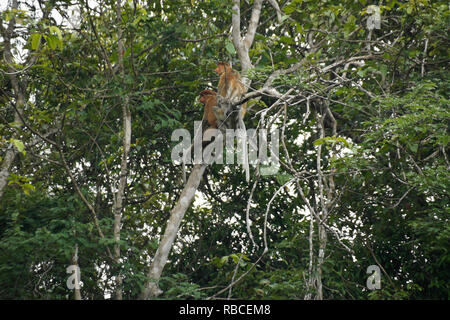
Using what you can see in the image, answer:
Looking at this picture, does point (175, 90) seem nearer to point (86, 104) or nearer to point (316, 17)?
point (86, 104)

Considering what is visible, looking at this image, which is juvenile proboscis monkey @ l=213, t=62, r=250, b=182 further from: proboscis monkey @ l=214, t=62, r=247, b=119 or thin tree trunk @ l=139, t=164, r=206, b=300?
thin tree trunk @ l=139, t=164, r=206, b=300

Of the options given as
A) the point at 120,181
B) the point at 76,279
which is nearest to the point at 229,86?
the point at 120,181

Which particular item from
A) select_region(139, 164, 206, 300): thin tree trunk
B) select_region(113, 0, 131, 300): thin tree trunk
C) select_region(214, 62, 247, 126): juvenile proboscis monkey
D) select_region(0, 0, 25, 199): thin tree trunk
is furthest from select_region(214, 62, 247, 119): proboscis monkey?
select_region(0, 0, 25, 199): thin tree trunk

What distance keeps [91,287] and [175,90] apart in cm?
246

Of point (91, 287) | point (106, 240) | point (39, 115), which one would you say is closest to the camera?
point (106, 240)

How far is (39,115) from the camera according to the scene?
433 centimetres

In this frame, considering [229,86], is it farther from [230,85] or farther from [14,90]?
[14,90]

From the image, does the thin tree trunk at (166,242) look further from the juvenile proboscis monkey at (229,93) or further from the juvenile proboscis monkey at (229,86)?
the juvenile proboscis monkey at (229,86)

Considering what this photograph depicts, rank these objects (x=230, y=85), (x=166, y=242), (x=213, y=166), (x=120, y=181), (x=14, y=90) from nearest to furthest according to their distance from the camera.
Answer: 1. (x=166, y=242)
2. (x=120, y=181)
3. (x=14, y=90)
4. (x=230, y=85)
5. (x=213, y=166)

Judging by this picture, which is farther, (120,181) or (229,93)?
(229,93)

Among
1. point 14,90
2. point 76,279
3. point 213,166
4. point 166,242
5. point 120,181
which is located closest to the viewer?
point 76,279

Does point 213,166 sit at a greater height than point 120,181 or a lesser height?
greater
